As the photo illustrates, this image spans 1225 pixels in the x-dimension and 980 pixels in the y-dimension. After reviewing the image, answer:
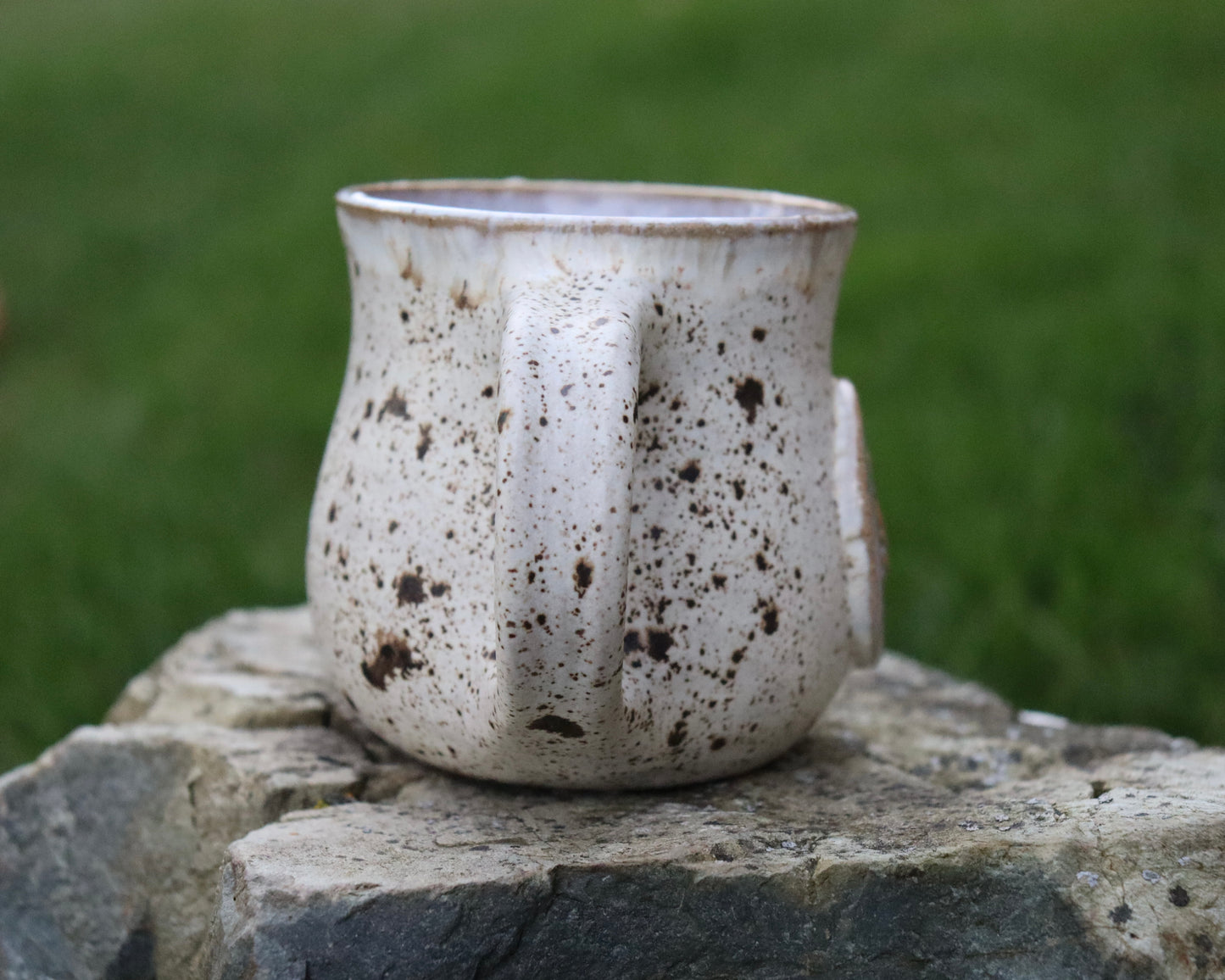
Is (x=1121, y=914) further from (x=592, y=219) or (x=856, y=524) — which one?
(x=592, y=219)

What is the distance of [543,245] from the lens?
1.16 metres

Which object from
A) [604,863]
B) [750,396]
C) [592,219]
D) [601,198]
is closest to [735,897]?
[604,863]

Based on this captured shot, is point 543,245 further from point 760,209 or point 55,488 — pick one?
point 55,488

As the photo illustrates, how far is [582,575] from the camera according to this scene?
1029 millimetres

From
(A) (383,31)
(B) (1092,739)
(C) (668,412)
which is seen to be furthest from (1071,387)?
(A) (383,31)

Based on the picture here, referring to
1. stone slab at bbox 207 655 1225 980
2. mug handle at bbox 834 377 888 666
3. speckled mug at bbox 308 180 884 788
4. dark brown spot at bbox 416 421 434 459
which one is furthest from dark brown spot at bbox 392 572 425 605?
mug handle at bbox 834 377 888 666

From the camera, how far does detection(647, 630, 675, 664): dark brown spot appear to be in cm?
119

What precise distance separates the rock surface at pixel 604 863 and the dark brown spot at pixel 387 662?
0.43 feet

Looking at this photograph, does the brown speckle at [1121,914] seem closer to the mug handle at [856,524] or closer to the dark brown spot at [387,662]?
the mug handle at [856,524]

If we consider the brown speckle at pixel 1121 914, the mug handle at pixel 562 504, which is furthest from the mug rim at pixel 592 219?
the brown speckle at pixel 1121 914

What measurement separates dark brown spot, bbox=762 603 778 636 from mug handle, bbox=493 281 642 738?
0.22 meters

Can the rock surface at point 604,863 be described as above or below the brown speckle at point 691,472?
below

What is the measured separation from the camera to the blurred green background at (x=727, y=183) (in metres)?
2.61

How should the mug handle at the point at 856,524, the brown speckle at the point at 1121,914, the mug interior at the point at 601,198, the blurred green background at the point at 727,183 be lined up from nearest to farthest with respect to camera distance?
the brown speckle at the point at 1121,914, the mug handle at the point at 856,524, the mug interior at the point at 601,198, the blurred green background at the point at 727,183
